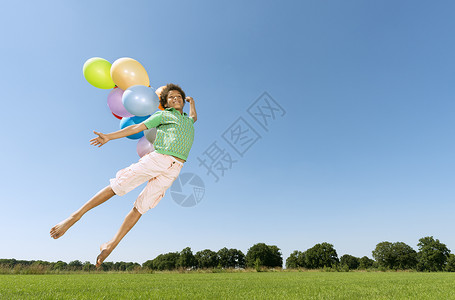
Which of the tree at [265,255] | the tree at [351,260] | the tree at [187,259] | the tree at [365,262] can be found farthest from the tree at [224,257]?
the tree at [365,262]

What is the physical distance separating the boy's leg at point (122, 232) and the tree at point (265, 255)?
2967 inches

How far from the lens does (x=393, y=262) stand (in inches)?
2581

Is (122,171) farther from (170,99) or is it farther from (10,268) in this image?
(10,268)

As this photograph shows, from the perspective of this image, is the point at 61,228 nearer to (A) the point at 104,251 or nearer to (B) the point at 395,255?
(A) the point at 104,251

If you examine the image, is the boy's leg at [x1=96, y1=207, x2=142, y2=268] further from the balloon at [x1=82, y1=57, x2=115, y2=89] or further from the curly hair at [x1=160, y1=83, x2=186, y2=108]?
the balloon at [x1=82, y1=57, x2=115, y2=89]

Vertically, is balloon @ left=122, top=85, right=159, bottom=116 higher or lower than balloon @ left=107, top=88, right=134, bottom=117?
lower

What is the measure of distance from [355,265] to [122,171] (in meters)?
108

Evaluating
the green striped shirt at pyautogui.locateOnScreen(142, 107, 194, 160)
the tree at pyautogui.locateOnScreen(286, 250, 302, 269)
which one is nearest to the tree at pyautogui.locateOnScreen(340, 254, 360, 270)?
the tree at pyautogui.locateOnScreen(286, 250, 302, 269)

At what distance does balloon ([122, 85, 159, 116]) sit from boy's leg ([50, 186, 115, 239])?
57.9 inches

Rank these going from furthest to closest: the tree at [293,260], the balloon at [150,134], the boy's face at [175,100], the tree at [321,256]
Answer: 1. the tree at [293,260]
2. the tree at [321,256]
3. the balloon at [150,134]
4. the boy's face at [175,100]

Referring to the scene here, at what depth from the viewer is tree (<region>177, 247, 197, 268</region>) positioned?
7000cm

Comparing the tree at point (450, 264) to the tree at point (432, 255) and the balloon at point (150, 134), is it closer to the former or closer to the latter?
the tree at point (432, 255)

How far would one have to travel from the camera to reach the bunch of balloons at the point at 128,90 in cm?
381

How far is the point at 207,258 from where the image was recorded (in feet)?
237
